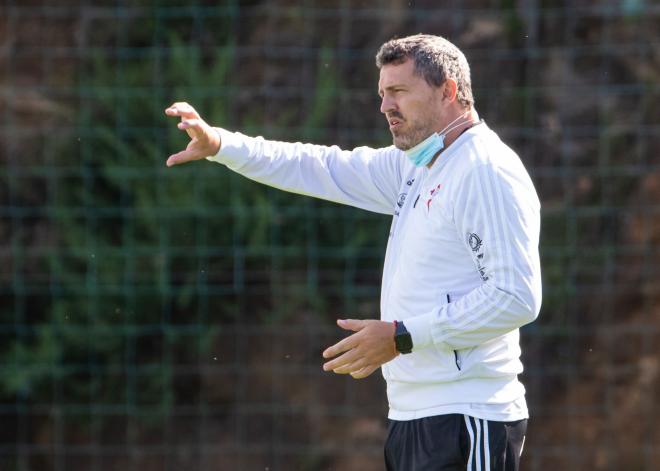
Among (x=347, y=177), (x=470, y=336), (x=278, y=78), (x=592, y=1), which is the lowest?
(x=470, y=336)

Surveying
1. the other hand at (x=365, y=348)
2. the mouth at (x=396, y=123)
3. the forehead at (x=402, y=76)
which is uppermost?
the forehead at (x=402, y=76)

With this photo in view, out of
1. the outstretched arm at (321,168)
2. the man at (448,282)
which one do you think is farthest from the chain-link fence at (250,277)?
the man at (448,282)

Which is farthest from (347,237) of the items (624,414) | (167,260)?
(624,414)

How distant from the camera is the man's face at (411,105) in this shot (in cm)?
300

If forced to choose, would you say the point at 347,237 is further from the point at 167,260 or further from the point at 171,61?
the point at 171,61

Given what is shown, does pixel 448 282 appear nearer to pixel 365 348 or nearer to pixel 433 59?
pixel 365 348

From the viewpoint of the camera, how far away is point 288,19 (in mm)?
6344

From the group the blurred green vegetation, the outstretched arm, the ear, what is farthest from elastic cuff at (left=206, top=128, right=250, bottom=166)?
the blurred green vegetation

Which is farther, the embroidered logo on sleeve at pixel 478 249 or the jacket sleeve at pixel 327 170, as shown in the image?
the jacket sleeve at pixel 327 170

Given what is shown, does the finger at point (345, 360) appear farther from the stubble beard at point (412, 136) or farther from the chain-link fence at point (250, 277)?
the chain-link fence at point (250, 277)

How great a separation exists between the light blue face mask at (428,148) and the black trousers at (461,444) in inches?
27.9

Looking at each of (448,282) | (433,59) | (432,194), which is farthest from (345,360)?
(433,59)

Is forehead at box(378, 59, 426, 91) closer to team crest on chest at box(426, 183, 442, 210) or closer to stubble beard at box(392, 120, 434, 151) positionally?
stubble beard at box(392, 120, 434, 151)

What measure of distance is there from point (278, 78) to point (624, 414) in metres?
2.77
